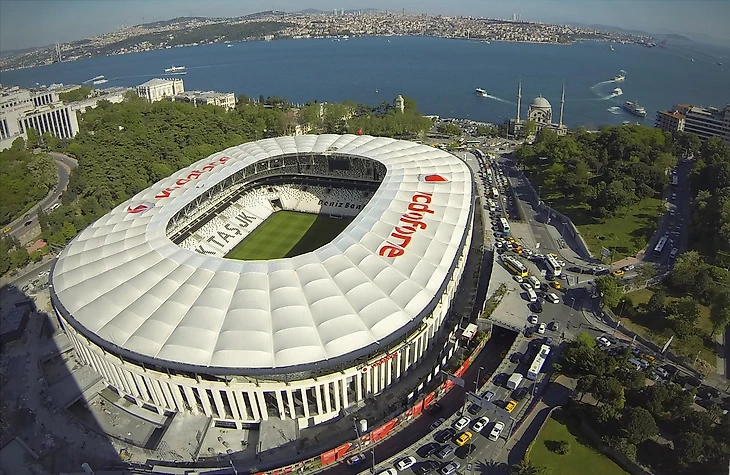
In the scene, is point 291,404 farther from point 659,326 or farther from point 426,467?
point 659,326

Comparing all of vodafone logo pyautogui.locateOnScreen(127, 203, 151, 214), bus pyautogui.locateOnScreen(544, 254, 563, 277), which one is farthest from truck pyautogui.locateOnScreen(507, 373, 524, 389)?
vodafone logo pyautogui.locateOnScreen(127, 203, 151, 214)

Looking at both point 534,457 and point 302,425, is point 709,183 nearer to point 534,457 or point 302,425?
point 534,457

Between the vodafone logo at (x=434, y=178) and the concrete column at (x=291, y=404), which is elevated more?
the vodafone logo at (x=434, y=178)

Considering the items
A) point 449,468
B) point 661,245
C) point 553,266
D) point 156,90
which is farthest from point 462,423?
point 156,90

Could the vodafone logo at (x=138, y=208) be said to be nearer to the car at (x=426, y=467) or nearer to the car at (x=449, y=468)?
the car at (x=426, y=467)

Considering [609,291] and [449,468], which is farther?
[609,291]

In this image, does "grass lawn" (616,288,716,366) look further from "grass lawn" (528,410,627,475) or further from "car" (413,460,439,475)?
"car" (413,460,439,475)

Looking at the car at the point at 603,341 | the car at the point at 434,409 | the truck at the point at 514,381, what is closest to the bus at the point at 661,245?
the car at the point at 603,341
